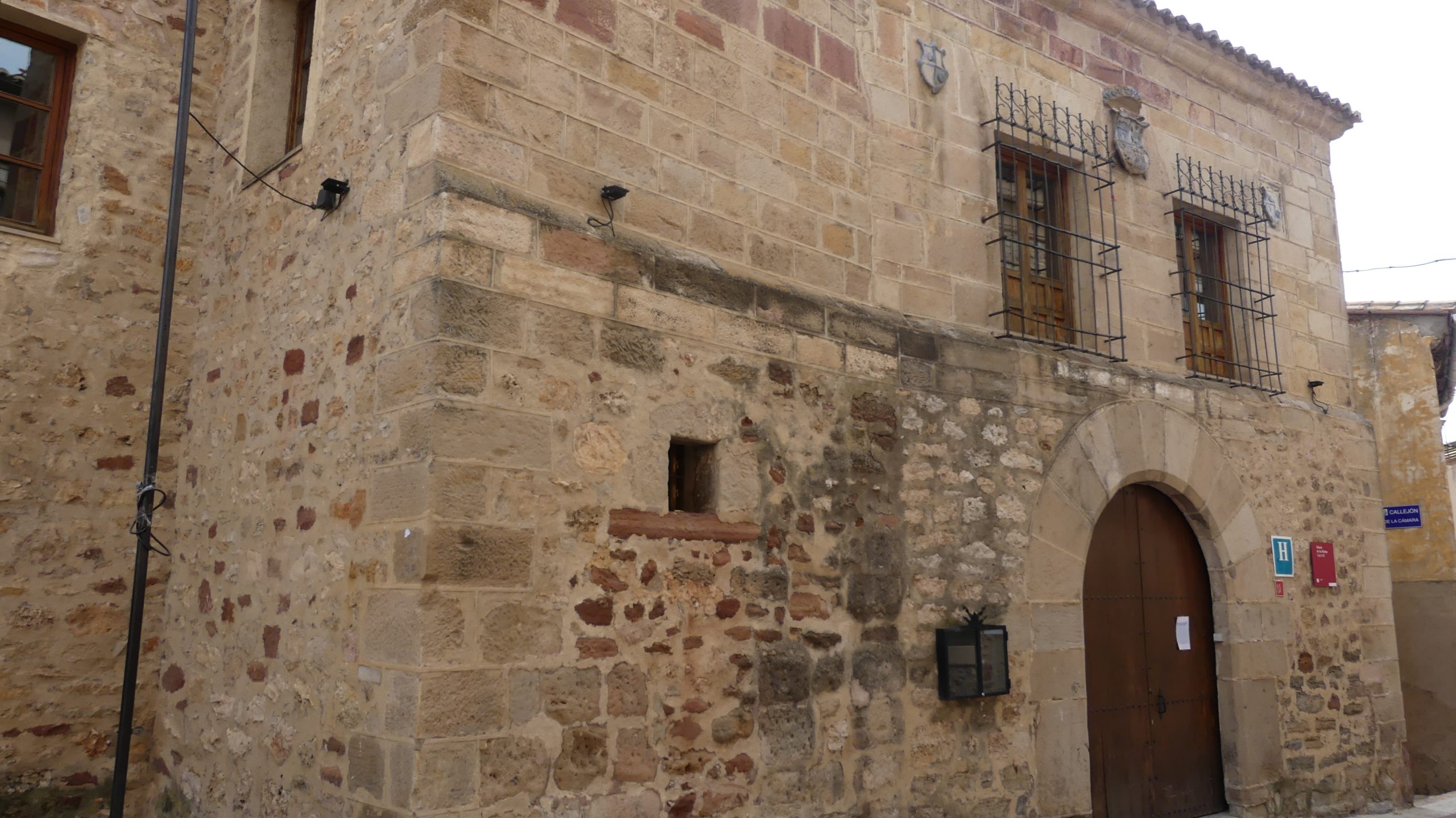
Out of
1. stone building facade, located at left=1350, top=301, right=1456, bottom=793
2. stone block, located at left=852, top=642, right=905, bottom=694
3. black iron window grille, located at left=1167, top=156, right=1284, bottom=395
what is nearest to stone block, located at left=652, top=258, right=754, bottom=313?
stone block, located at left=852, top=642, right=905, bottom=694

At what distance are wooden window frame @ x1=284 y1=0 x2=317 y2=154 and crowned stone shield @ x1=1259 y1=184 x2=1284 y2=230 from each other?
5825mm

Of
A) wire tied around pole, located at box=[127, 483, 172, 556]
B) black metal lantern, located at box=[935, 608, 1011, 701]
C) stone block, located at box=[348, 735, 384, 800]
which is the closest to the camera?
A: stone block, located at box=[348, 735, 384, 800]

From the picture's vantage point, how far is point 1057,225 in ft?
19.8

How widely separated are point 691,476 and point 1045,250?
2.52 meters

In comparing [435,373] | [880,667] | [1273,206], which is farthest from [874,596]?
[1273,206]

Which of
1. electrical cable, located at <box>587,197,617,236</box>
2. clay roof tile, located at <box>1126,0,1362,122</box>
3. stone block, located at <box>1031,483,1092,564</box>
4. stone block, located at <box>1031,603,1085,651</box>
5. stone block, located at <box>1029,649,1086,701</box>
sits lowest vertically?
stone block, located at <box>1029,649,1086,701</box>

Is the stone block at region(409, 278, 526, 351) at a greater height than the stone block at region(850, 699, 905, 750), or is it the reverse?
the stone block at region(409, 278, 526, 351)

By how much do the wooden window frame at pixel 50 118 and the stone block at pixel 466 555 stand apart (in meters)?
2.74

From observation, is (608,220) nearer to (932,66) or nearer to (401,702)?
(401,702)

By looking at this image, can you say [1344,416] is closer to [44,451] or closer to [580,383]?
[580,383]

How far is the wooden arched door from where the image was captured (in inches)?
221

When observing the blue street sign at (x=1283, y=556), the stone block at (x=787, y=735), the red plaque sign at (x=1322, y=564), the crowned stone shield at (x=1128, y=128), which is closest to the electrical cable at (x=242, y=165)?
the stone block at (x=787, y=735)

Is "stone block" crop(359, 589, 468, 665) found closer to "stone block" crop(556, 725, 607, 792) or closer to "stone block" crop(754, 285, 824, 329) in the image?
"stone block" crop(556, 725, 607, 792)

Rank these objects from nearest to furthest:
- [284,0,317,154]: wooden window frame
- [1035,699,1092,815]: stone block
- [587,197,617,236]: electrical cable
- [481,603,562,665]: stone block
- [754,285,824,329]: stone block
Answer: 1. [481,603,562,665]: stone block
2. [587,197,617,236]: electrical cable
3. [754,285,824,329]: stone block
4. [284,0,317,154]: wooden window frame
5. [1035,699,1092,815]: stone block
